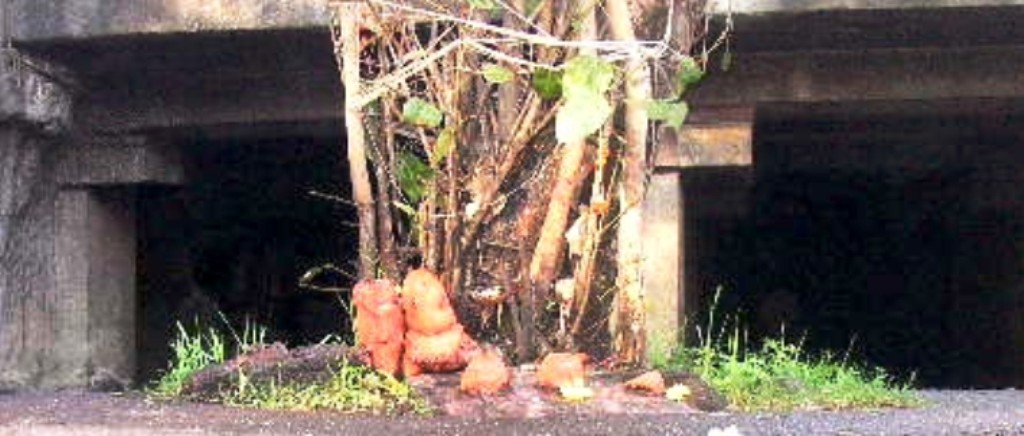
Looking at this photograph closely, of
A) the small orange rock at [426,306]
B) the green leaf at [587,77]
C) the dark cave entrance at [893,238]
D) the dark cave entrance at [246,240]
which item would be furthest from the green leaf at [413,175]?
the dark cave entrance at [246,240]

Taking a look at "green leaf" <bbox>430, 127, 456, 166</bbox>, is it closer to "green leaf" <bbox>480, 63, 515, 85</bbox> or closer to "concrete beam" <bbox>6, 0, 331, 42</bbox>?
"green leaf" <bbox>480, 63, 515, 85</bbox>

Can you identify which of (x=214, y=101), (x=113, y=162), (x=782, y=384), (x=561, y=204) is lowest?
(x=782, y=384)

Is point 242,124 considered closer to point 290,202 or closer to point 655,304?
point 655,304

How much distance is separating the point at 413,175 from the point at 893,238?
7218mm

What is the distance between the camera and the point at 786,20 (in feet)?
14.0

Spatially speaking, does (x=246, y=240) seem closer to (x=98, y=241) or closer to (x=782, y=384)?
(x=98, y=241)

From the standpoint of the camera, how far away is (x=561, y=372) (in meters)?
2.77

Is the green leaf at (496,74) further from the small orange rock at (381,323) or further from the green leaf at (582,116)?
the small orange rock at (381,323)

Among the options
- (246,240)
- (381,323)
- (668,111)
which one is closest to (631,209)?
(668,111)

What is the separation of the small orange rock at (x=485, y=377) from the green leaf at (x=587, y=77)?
574mm

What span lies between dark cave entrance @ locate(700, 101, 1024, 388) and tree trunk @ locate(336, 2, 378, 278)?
2407mm

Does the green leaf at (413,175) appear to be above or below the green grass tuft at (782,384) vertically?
above

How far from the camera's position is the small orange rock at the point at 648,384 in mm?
2801

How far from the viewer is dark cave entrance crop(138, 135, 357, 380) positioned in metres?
6.66
